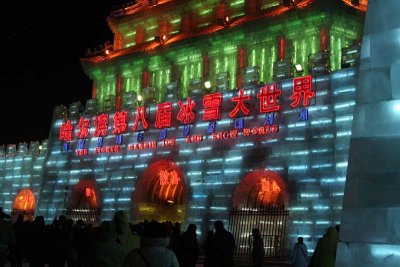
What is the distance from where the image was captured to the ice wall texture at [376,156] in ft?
16.9

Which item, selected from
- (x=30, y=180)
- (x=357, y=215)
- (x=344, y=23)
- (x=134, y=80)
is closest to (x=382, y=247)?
(x=357, y=215)

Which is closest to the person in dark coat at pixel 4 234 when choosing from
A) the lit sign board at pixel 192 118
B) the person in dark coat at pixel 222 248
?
the person in dark coat at pixel 222 248

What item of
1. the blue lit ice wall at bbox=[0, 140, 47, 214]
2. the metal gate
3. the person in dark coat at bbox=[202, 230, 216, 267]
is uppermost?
the blue lit ice wall at bbox=[0, 140, 47, 214]

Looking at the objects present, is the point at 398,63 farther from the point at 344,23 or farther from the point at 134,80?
the point at 134,80

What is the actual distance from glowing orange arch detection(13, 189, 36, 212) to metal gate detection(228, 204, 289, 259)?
13.5 meters

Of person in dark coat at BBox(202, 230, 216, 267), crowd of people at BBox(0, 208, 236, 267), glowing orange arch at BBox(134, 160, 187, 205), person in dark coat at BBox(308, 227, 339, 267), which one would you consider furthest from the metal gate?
person in dark coat at BBox(308, 227, 339, 267)

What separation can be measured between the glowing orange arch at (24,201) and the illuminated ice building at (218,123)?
48cm

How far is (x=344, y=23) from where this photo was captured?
18984mm

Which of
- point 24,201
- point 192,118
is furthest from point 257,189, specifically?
point 24,201

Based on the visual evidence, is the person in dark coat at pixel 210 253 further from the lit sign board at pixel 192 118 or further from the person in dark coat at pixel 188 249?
the lit sign board at pixel 192 118

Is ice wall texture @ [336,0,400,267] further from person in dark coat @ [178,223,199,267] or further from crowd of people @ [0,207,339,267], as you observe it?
person in dark coat @ [178,223,199,267]

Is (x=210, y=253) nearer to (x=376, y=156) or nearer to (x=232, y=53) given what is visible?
(x=376, y=156)

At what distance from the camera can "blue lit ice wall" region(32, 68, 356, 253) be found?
14.9m

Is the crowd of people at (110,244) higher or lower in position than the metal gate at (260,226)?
lower
